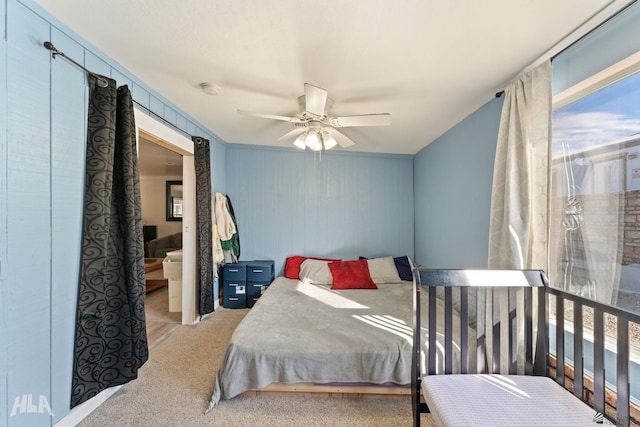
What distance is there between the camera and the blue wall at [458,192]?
2.07 m

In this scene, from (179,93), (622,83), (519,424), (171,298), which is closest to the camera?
(519,424)

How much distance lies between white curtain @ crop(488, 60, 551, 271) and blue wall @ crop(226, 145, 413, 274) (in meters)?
1.98

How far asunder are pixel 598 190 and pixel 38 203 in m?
3.08

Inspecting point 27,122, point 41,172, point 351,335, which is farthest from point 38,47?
point 351,335

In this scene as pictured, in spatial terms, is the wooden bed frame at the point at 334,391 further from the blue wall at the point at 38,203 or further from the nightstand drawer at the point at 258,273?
the nightstand drawer at the point at 258,273

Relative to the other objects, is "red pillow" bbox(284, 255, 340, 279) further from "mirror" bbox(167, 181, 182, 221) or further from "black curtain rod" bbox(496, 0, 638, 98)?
"mirror" bbox(167, 181, 182, 221)

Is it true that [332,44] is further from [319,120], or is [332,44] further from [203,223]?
[203,223]

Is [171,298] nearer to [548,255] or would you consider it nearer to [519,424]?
[519,424]

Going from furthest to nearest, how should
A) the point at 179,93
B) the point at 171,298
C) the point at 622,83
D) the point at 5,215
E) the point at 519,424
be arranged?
the point at 171,298
the point at 179,93
the point at 622,83
the point at 5,215
the point at 519,424

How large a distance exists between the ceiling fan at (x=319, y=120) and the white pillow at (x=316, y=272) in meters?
1.67

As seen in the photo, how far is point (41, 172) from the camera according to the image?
1244mm

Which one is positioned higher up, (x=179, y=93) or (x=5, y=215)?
(x=179, y=93)

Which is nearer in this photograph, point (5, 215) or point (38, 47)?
point (5, 215)

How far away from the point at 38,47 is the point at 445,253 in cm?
370
